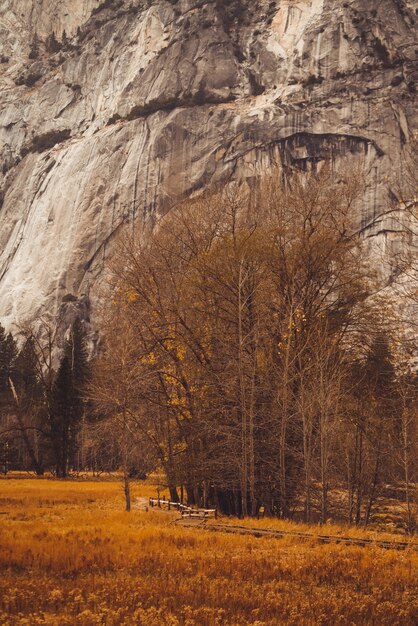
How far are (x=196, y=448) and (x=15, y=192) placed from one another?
273 ft

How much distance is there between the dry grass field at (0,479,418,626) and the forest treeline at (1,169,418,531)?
491 cm

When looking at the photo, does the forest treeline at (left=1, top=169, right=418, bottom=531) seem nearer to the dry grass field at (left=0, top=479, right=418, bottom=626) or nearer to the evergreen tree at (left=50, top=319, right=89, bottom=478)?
the dry grass field at (left=0, top=479, right=418, bottom=626)

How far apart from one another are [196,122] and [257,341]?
235 ft

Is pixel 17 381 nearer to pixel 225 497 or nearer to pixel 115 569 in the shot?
pixel 225 497

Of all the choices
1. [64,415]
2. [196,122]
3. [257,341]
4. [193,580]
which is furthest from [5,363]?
[193,580]

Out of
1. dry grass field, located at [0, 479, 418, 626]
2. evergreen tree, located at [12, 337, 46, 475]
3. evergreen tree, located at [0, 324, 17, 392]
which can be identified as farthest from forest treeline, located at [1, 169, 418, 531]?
evergreen tree, located at [0, 324, 17, 392]

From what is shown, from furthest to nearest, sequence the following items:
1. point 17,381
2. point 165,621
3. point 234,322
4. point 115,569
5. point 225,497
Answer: point 17,381 < point 225,497 < point 234,322 < point 115,569 < point 165,621

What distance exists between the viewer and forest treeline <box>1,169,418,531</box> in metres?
17.4

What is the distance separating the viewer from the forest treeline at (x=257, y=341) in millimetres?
17391

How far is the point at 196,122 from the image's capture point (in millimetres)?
84625

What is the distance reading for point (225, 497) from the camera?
2023 cm

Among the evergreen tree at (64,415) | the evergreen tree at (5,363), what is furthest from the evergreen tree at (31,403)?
the evergreen tree at (64,415)

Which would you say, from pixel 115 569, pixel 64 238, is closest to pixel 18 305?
pixel 64 238

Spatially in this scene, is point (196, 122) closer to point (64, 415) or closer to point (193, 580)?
point (64, 415)
